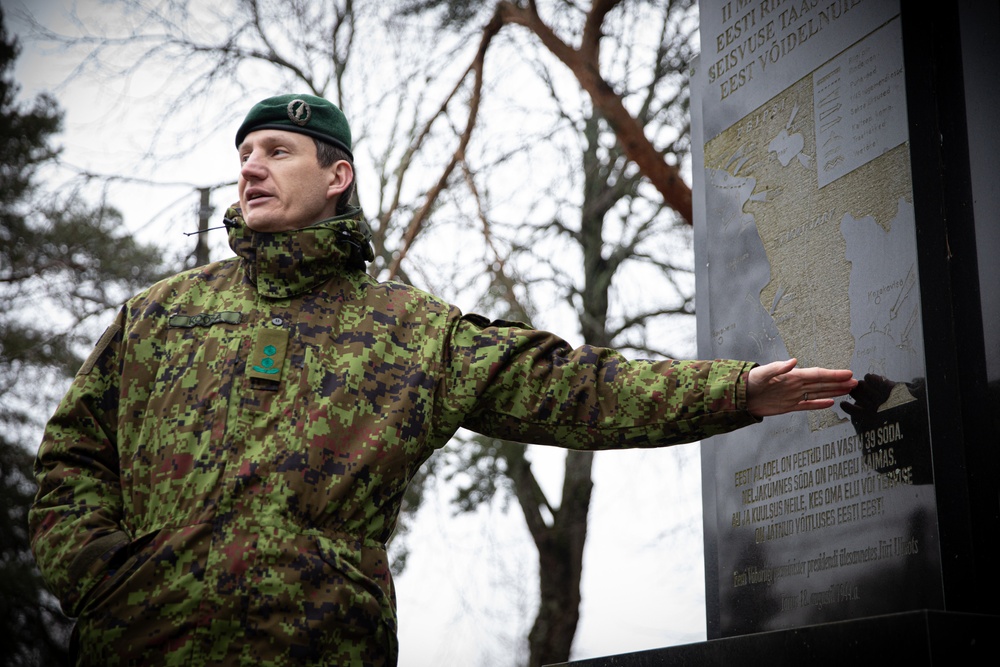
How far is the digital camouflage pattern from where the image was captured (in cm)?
253

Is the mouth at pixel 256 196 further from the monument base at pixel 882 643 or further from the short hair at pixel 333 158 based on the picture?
the monument base at pixel 882 643

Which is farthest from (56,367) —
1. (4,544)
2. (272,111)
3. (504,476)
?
(272,111)

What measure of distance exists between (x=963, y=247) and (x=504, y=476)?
8086 mm

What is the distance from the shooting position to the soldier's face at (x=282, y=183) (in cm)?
302

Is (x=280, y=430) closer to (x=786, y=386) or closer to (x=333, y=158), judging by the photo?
(x=333, y=158)

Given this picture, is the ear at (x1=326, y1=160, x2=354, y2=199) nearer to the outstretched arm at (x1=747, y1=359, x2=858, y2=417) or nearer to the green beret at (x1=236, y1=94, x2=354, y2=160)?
the green beret at (x1=236, y1=94, x2=354, y2=160)

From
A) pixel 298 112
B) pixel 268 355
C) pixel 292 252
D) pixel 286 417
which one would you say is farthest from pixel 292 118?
pixel 286 417

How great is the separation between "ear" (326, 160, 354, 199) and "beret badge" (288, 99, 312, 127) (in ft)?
0.49

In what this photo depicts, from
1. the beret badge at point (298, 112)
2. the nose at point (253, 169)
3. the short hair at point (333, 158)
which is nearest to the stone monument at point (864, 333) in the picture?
the short hair at point (333, 158)

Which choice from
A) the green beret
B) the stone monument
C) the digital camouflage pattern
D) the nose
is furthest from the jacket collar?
the stone monument

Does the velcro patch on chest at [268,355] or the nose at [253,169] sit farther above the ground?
the nose at [253,169]

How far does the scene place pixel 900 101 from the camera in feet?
10.1

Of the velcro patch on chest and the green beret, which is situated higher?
the green beret

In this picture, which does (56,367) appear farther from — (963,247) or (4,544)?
(963,247)
